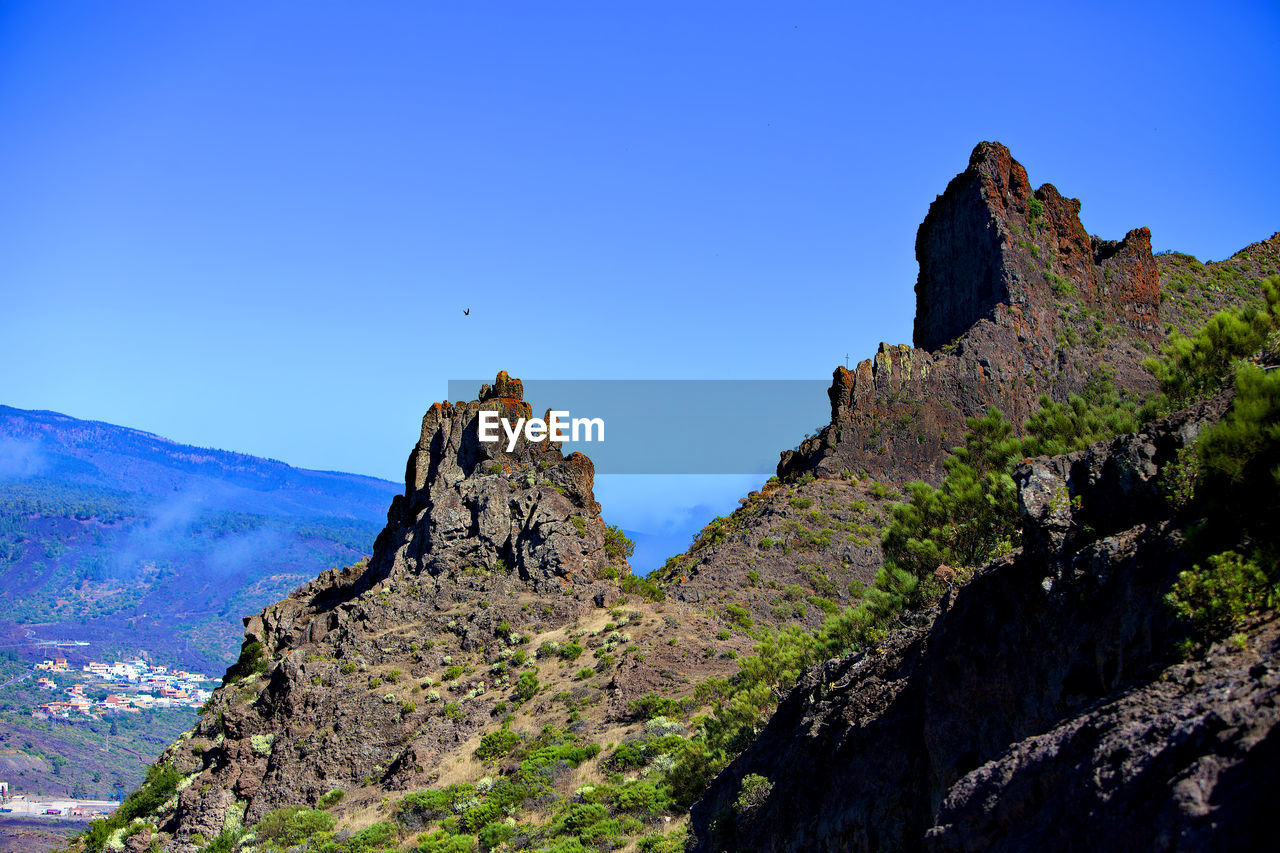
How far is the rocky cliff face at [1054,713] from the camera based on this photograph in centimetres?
789

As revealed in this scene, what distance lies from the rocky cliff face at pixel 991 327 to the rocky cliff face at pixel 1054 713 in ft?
118

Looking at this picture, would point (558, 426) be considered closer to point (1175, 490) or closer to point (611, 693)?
point (611, 693)

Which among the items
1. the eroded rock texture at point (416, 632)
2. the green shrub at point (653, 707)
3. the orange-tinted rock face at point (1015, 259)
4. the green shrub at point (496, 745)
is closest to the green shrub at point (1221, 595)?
A: the green shrub at point (653, 707)

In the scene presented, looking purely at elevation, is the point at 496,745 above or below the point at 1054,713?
below

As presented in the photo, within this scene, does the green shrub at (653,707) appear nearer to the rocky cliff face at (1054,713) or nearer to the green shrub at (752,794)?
the rocky cliff face at (1054,713)

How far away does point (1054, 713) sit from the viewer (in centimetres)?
1122

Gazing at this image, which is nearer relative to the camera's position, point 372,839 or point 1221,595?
point 1221,595

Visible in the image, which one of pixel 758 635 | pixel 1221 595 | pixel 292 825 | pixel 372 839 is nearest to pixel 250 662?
pixel 292 825

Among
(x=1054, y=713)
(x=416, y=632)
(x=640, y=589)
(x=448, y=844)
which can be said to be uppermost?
(x=640, y=589)

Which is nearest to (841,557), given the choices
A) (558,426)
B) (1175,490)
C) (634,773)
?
(558,426)

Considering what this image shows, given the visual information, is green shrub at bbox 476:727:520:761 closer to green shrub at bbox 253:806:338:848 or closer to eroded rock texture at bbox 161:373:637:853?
eroded rock texture at bbox 161:373:637:853

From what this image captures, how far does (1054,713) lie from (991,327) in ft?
156

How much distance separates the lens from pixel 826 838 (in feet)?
48.6

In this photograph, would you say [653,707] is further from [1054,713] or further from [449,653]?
[1054,713]
